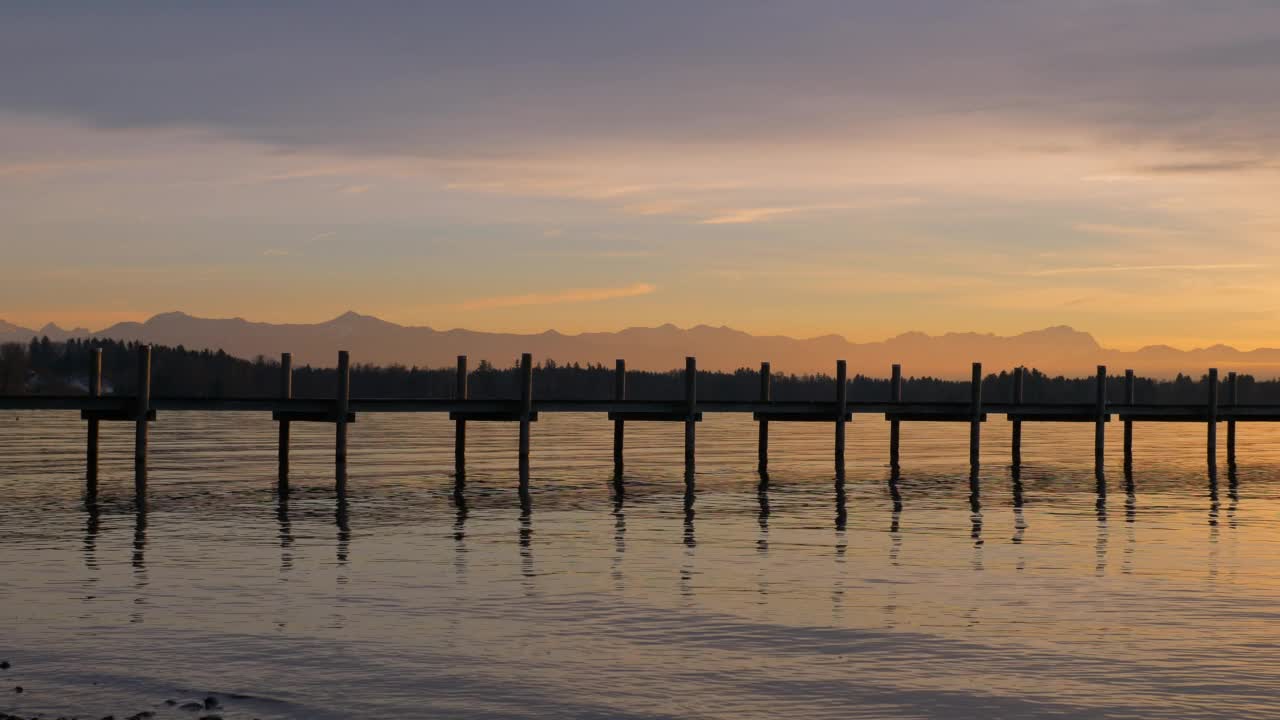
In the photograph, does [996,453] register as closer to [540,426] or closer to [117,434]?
[540,426]

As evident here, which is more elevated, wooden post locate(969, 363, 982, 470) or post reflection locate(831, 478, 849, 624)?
wooden post locate(969, 363, 982, 470)

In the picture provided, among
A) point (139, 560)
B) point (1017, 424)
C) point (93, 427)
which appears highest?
point (1017, 424)

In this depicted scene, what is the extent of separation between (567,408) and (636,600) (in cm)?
2237

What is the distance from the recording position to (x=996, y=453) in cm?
6000

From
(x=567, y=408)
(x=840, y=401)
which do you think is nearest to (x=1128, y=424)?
(x=840, y=401)

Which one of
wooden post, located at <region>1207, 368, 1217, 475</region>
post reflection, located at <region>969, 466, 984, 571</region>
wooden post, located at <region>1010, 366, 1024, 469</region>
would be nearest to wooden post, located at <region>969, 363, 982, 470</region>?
post reflection, located at <region>969, 466, 984, 571</region>

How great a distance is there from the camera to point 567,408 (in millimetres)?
40781

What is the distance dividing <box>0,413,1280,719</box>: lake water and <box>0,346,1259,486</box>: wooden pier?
197 cm

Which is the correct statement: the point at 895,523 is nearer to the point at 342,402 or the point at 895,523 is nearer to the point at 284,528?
the point at 284,528

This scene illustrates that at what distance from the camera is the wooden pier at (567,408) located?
35750 mm

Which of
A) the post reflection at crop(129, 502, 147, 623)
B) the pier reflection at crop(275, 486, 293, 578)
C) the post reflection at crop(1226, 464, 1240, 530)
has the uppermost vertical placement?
the post reflection at crop(1226, 464, 1240, 530)

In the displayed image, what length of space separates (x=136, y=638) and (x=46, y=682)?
82.3 inches

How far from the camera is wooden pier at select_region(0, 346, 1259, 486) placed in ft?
117

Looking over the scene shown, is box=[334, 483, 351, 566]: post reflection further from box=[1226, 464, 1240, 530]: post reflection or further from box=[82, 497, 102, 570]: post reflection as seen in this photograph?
box=[1226, 464, 1240, 530]: post reflection
